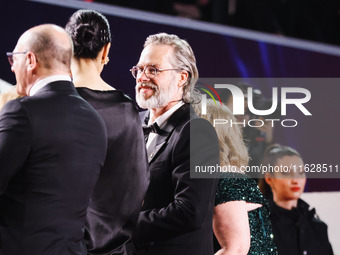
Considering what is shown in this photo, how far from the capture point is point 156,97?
2.41 metres

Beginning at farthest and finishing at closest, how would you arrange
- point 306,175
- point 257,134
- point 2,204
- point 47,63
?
point 306,175
point 257,134
point 47,63
point 2,204

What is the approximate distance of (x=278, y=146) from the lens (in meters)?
3.71

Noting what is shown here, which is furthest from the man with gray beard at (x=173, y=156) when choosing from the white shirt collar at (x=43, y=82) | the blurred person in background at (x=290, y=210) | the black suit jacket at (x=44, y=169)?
the blurred person in background at (x=290, y=210)

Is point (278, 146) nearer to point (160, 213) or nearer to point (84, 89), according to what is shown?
point (160, 213)

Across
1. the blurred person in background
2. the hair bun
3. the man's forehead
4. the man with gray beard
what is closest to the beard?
the man with gray beard

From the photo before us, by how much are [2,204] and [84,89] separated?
55cm

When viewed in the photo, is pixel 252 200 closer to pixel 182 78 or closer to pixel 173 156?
pixel 173 156

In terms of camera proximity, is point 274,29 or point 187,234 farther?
point 274,29

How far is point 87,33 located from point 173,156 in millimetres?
589

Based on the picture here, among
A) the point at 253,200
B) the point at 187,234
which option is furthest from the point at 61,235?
the point at 253,200

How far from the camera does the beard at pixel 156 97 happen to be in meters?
2.41

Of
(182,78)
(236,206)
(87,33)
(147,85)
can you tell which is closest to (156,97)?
(147,85)

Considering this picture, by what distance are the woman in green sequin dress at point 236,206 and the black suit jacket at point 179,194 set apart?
0.10m

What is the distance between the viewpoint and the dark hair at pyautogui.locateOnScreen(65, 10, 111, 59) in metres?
2.13
